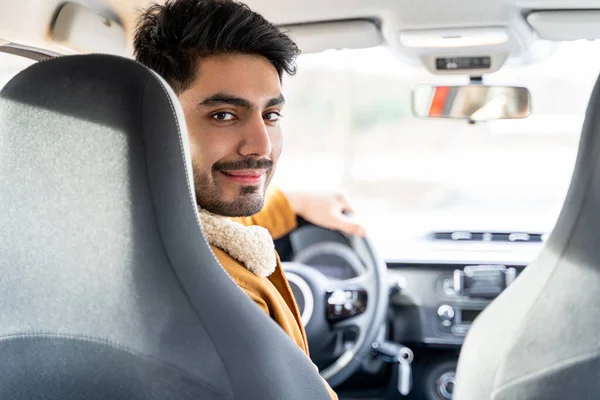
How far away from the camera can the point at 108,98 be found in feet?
3.84

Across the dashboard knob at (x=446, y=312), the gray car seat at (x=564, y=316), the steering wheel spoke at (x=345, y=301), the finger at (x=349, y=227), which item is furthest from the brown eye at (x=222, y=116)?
the dashboard knob at (x=446, y=312)

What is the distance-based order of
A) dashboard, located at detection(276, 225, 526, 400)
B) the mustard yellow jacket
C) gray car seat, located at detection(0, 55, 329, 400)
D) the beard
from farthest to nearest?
dashboard, located at detection(276, 225, 526, 400)
the beard
the mustard yellow jacket
gray car seat, located at detection(0, 55, 329, 400)

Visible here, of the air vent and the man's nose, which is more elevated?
the man's nose

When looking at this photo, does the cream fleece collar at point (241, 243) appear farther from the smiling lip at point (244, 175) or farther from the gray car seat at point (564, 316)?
the gray car seat at point (564, 316)

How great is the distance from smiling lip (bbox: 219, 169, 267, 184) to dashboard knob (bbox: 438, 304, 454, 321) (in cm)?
171

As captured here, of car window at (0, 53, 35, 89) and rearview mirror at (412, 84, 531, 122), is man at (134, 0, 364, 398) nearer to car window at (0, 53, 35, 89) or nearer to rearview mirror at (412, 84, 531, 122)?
car window at (0, 53, 35, 89)

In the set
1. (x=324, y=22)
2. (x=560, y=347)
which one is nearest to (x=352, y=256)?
(x=324, y=22)

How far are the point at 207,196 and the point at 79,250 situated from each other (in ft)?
1.78

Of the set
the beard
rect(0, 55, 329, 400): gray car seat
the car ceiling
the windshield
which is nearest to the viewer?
rect(0, 55, 329, 400): gray car seat

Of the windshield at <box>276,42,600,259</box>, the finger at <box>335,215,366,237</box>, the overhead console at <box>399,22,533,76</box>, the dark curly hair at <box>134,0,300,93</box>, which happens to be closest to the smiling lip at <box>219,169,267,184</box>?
the dark curly hair at <box>134,0,300,93</box>

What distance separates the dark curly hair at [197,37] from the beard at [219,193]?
0.67ft

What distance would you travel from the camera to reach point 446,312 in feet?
10.6

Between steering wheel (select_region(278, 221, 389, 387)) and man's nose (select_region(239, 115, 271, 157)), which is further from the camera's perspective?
steering wheel (select_region(278, 221, 389, 387))

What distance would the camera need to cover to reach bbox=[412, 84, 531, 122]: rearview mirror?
8.95ft
